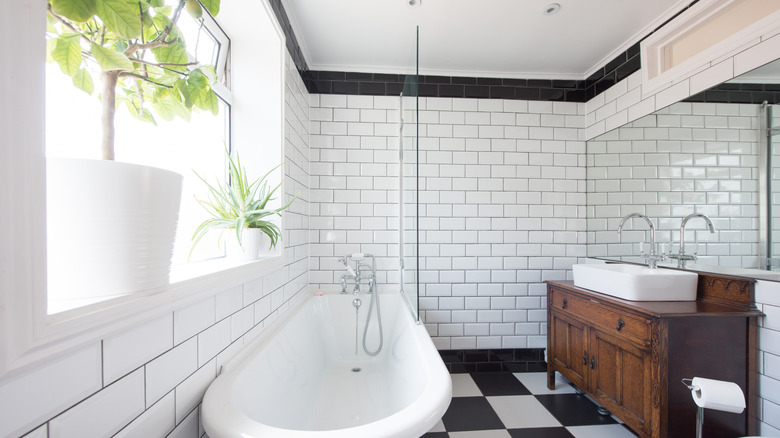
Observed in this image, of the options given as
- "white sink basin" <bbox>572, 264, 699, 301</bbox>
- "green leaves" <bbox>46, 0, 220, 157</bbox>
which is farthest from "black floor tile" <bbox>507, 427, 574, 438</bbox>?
"green leaves" <bbox>46, 0, 220, 157</bbox>

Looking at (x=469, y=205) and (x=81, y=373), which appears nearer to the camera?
(x=81, y=373)

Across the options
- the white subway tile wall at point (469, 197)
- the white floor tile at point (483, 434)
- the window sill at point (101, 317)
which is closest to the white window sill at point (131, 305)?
the window sill at point (101, 317)

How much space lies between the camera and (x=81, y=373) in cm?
53

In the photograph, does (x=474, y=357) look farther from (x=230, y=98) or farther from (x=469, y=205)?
(x=230, y=98)

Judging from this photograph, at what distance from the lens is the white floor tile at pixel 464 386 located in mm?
2082

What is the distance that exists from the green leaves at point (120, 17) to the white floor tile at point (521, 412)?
7.42 ft

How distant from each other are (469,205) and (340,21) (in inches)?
62.2

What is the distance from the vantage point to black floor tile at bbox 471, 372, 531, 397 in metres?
2.11

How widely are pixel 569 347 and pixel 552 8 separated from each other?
213 centimetres

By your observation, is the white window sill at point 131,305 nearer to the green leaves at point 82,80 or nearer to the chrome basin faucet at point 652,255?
the green leaves at point 82,80

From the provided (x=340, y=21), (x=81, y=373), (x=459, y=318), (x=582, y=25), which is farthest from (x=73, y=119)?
(x=582, y=25)

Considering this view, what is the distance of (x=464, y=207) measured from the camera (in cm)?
242

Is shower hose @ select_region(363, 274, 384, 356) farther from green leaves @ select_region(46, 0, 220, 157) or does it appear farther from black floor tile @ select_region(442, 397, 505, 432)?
green leaves @ select_region(46, 0, 220, 157)

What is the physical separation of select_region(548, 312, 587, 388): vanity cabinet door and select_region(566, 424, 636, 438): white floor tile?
22 centimetres
